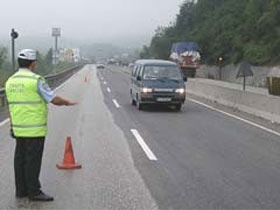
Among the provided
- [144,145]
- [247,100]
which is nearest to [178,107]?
[247,100]

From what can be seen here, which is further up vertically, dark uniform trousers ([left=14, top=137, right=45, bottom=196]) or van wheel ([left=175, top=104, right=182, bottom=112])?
dark uniform trousers ([left=14, top=137, right=45, bottom=196])

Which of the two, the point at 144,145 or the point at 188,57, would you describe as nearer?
the point at 144,145

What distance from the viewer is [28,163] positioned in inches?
313

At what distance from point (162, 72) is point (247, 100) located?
3.41 meters

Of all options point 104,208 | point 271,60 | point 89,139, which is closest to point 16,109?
point 104,208

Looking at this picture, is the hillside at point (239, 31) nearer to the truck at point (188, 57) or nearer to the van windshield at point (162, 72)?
the truck at point (188, 57)

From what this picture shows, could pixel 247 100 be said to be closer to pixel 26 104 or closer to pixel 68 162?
pixel 68 162

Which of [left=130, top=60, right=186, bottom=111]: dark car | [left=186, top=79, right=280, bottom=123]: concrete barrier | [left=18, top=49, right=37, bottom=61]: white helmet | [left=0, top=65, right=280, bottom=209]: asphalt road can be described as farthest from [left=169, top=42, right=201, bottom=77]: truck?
[left=18, top=49, right=37, bottom=61]: white helmet

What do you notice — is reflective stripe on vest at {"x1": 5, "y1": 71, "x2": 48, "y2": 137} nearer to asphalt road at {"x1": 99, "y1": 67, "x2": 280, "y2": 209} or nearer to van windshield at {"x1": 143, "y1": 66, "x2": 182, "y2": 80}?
asphalt road at {"x1": 99, "y1": 67, "x2": 280, "y2": 209}

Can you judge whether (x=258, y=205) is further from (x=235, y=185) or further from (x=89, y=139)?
(x=89, y=139)

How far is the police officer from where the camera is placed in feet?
25.7

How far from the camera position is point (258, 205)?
7914 mm

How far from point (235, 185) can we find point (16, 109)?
3.36m

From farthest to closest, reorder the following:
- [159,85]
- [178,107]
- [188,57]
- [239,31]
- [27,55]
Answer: [239,31] → [188,57] → [178,107] → [159,85] → [27,55]
